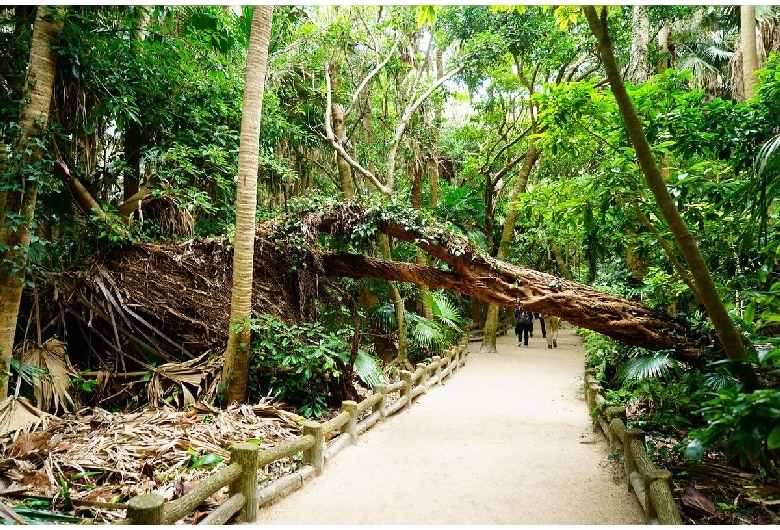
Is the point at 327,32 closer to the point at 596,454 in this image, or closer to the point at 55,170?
the point at 55,170

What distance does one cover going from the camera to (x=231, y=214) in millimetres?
9031

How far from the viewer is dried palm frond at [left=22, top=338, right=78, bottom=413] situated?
5.50 meters

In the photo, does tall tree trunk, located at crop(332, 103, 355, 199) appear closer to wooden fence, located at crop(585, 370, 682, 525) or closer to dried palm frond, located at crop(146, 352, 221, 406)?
dried palm frond, located at crop(146, 352, 221, 406)

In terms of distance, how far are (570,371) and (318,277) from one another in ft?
25.5

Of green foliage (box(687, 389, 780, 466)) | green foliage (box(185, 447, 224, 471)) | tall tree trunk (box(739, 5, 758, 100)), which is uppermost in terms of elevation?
tall tree trunk (box(739, 5, 758, 100))

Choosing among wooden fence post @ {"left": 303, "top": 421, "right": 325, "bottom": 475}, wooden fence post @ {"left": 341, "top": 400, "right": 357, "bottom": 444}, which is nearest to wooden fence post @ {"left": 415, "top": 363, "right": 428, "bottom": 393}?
wooden fence post @ {"left": 341, "top": 400, "right": 357, "bottom": 444}

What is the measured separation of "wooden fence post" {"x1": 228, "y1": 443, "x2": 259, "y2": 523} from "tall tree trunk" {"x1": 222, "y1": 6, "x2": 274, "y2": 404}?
2.28m

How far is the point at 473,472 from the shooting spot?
5305 millimetres


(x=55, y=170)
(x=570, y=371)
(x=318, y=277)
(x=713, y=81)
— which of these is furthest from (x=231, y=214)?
(x=713, y=81)

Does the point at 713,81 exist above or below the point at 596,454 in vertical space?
above

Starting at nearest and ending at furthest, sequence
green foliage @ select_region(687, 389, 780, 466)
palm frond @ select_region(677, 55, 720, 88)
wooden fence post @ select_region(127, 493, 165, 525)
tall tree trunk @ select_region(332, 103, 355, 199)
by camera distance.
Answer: green foliage @ select_region(687, 389, 780, 466) < wooden fence post @ select_region(127, 493, 165, 525) < tall tree trunk @ select_region(332, 103, 355, 199) < palm frond @ select_region(677, 55, 720, 88)

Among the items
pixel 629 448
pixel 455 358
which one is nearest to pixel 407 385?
pixel 455 358

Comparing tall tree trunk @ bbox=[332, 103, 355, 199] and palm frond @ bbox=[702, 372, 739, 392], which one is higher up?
tall tree trunk @ bbox=[332, 103, 355, 199]

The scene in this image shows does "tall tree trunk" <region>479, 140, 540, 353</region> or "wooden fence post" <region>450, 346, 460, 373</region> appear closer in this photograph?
"wooden fence post" <region>450, 346, 460, 373</region>
